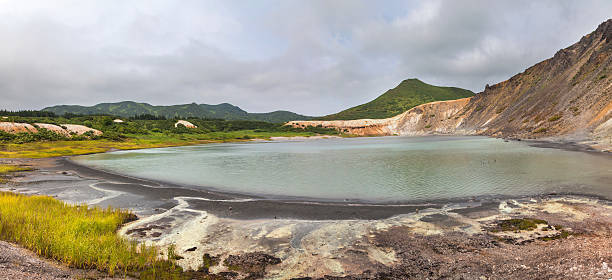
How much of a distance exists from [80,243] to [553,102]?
4196 inches

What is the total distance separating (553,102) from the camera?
79.5 meters

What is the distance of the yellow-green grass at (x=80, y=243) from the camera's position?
25.1 feet

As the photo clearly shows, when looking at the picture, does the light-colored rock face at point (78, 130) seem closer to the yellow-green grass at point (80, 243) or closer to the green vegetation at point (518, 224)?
the yellow-green grass at point (80, 243)

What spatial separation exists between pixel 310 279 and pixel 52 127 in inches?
4506

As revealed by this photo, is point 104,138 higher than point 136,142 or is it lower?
higher

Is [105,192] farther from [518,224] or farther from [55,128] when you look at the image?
[55,128]

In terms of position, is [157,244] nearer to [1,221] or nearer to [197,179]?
[1,221]

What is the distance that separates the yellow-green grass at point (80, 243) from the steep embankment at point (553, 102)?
63.9m

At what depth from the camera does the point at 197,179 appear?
2703cm

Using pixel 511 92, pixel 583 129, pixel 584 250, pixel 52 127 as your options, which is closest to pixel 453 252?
pixel 584 250

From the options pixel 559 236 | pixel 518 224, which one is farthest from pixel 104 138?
pixel 559 236

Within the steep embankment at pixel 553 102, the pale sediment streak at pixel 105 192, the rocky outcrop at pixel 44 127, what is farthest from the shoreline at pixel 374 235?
the rocky outcrop at pixel 44 127

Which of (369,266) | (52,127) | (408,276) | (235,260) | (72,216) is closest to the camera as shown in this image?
(408,276)

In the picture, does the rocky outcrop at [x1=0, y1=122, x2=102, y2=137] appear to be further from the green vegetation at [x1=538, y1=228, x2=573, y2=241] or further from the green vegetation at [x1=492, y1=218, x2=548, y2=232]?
the green vegetation at [x1=538, y1=228, x2=573, y2=241]
